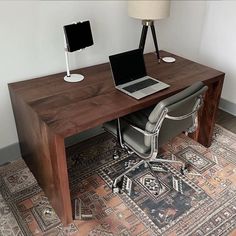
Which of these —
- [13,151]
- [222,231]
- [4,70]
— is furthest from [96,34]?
[222,231]

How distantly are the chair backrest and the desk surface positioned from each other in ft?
0.53

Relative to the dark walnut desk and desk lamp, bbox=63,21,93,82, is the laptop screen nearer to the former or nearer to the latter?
the dark walnut desk

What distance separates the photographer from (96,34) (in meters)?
2.04

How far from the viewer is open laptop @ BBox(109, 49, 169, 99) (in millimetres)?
1666

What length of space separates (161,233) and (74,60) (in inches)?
52.2

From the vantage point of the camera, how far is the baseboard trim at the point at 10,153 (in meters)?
2.01

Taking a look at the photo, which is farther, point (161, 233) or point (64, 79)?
point (64, 79)

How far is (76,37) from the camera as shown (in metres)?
1.72

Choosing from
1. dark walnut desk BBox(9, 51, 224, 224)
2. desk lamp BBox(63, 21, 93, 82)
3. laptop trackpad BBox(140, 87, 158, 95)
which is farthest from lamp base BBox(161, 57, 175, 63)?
desk lamp BBox(63, 21, 93, 82)

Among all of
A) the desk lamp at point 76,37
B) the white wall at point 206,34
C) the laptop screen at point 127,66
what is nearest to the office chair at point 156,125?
the laptop screen at point 127,66

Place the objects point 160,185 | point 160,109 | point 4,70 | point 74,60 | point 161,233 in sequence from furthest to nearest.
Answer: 1. point 74,60
2. point 160,185
3. point 4,70
4. point 161,233
5. point 160,109

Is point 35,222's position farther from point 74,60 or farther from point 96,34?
point 96,34

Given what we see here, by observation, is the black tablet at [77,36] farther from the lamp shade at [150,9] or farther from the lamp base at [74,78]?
the lamp shade at [150,9]

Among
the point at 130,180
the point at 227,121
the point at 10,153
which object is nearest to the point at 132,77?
the point at 130,180
